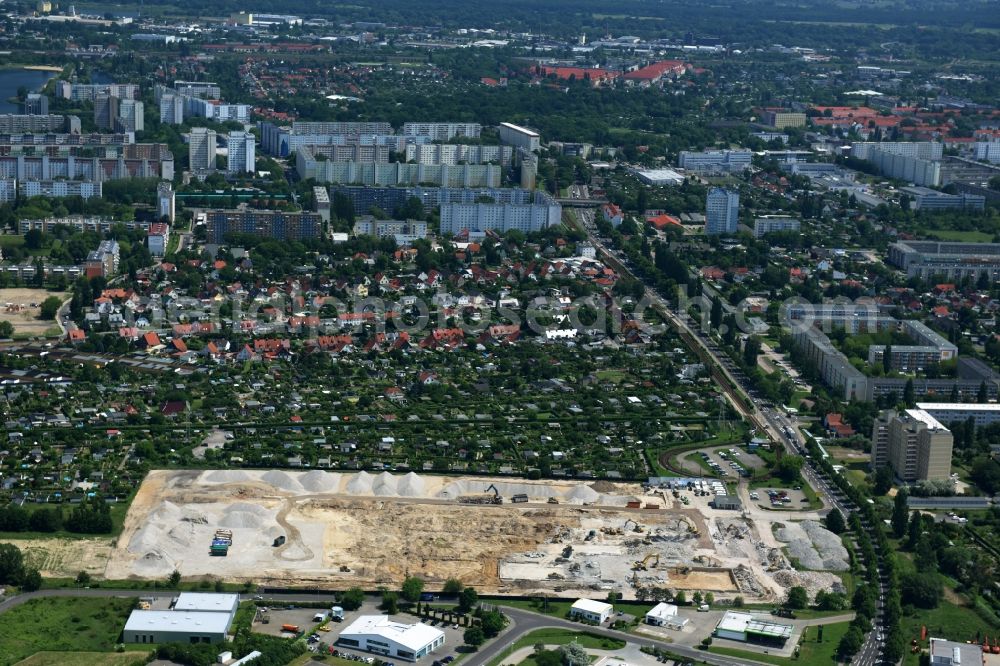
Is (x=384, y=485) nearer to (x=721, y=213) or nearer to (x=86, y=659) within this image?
(x=86, y=659)

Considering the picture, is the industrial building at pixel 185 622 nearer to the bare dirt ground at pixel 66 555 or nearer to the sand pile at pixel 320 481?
the bare dirt ground at pixel 66 555

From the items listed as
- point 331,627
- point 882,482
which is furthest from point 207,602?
point 882,482

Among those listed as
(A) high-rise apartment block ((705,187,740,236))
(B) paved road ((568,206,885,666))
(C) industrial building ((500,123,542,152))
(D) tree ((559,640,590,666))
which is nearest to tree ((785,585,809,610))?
(B) paved road ((568,206,885,666))

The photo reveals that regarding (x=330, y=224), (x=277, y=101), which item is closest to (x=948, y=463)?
(x=330, y=224)

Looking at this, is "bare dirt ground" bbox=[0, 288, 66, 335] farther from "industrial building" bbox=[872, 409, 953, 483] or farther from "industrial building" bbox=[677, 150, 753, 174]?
"industrial building" bbox=[677, 150, 753, 174]

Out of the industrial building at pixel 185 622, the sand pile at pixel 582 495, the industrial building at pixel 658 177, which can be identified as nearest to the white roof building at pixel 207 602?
the industrial building at pixel 185 622
